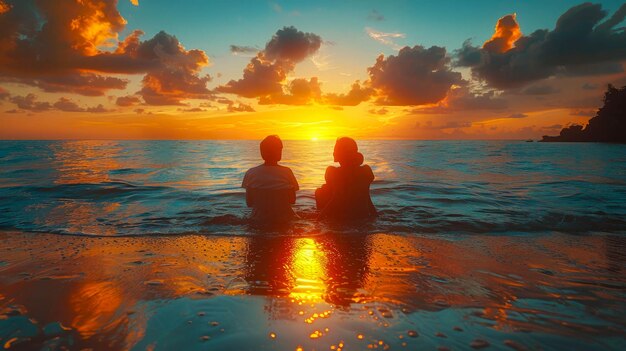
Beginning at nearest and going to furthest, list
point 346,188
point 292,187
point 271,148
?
point 271,148, point 292,187, point 346,188

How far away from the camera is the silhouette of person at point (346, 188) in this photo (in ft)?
21.3

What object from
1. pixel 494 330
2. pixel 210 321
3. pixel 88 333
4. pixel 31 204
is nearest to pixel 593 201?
pixel 494 330

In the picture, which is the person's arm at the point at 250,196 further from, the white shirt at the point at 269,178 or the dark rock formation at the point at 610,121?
the dark rock formation at the point at 610,121

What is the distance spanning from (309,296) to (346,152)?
359cm

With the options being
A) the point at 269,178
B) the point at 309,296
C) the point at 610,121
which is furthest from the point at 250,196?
the point at 610,121

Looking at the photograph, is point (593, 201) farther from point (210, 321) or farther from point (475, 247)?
point (210, 321)

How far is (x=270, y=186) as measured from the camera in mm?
6203

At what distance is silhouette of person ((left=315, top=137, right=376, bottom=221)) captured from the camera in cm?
648

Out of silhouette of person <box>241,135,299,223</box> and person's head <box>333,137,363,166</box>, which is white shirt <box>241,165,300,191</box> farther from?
person's head <box>333,137,363,166</box>

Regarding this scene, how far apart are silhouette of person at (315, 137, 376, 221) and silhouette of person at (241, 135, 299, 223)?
0.99 metres

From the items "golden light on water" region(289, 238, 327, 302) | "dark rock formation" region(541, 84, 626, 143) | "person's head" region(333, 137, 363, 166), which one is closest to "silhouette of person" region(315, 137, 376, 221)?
"person's head" region(333, 137, 363, 166)

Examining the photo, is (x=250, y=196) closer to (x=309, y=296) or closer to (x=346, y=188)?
(x=346, y=188)

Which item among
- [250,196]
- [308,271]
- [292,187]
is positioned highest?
[292,187]

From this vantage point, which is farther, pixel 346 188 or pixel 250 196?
pixel 346 188
